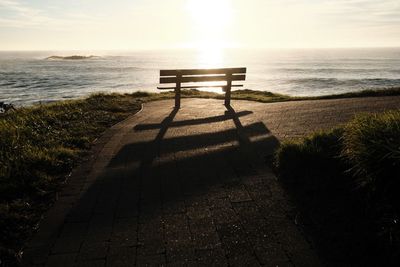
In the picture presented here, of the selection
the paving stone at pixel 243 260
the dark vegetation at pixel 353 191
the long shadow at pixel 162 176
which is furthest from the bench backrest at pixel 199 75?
the paving stone at pixel 243 260

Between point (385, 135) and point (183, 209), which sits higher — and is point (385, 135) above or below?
above

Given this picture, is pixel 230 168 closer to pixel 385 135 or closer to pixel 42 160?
pixel 385 135

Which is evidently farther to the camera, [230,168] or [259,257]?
[230,168]

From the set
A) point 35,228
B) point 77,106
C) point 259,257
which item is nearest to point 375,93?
point 77,106

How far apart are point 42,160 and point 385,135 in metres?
5.24

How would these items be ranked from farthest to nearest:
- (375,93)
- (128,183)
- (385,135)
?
(375,93) → (128,183) → (385,135)

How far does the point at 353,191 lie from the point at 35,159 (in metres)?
4.95

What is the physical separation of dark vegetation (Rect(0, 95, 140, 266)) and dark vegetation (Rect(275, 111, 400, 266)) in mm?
3288

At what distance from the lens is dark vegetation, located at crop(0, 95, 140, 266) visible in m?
4.23

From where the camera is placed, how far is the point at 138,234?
3998mm

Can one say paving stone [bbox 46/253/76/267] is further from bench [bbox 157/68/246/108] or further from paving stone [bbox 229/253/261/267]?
bench [bbox 157/68/246/108]

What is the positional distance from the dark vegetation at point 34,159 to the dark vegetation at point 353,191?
10.8 feet

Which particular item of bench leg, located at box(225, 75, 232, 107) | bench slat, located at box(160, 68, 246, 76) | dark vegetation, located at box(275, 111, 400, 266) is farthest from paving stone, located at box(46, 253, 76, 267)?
bench leg, located at box(225, 75, 232, 107)

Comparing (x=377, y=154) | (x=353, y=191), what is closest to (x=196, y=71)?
(x=353, y=191)
